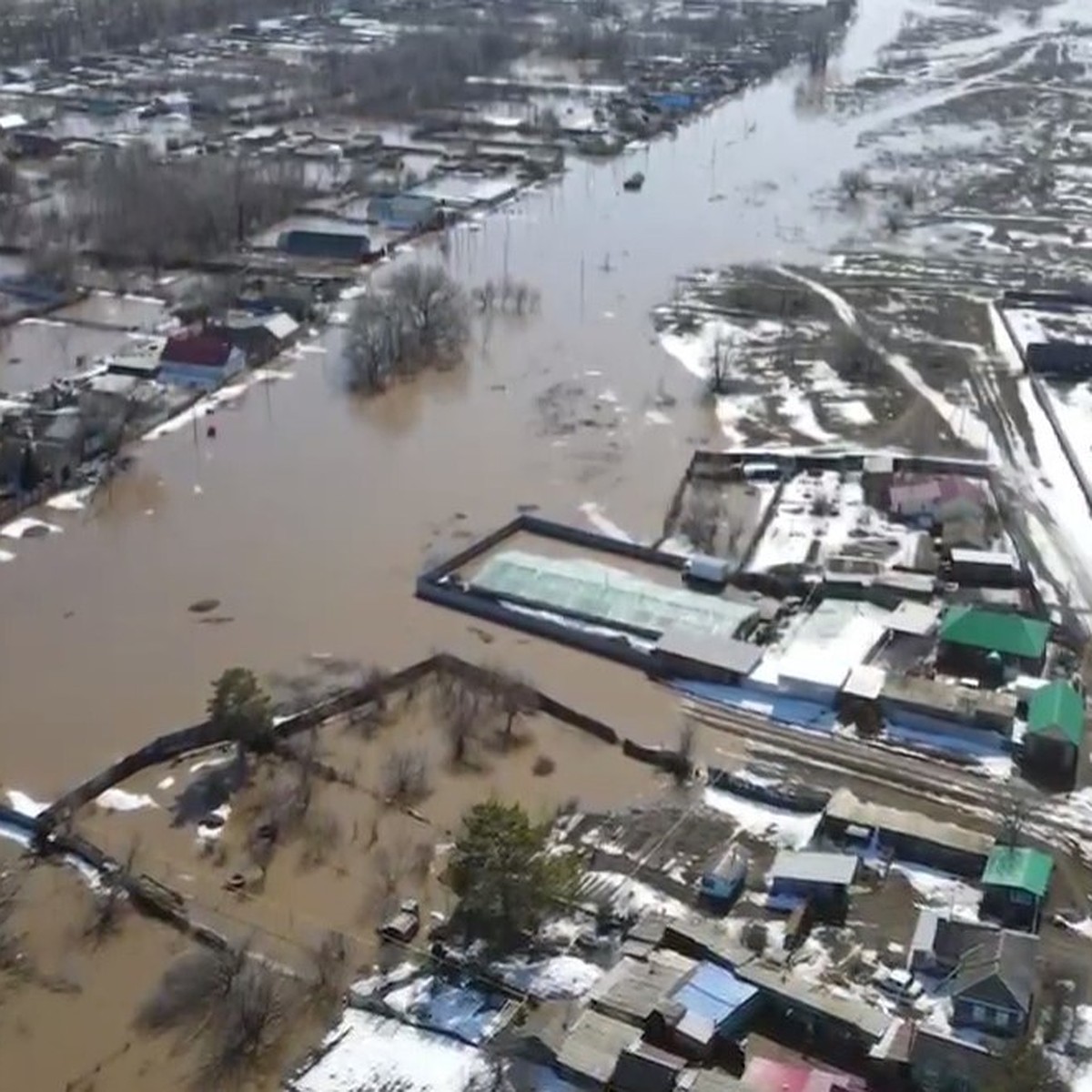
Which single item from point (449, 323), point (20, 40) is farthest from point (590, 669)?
point (20, 40)

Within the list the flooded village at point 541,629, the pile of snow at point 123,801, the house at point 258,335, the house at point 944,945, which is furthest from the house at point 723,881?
the house at point 258,335

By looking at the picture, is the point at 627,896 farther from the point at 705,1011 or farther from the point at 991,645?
the point at 991,645

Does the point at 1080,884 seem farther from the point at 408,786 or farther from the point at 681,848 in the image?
the point at 408,786

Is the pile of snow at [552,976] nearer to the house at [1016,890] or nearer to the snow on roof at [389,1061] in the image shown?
the snow on roof at [389,1061]

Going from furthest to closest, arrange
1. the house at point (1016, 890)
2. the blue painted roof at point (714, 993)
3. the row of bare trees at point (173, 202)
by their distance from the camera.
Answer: the row of bare trees at point (173, 202), the house at point (1016, 890), the blue painted roof at point (714, 993)

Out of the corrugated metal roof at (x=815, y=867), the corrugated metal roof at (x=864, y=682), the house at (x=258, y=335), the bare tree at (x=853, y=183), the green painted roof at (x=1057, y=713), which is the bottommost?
the corrugated metal roof at (x=815, y=867)

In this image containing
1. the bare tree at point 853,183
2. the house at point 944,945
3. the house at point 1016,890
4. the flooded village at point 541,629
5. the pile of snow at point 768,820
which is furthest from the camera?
the bare tree at point 853,183

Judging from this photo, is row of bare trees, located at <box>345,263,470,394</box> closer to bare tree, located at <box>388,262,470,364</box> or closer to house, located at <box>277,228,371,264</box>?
bare tree, located at <box>388,262,470,364</box>
